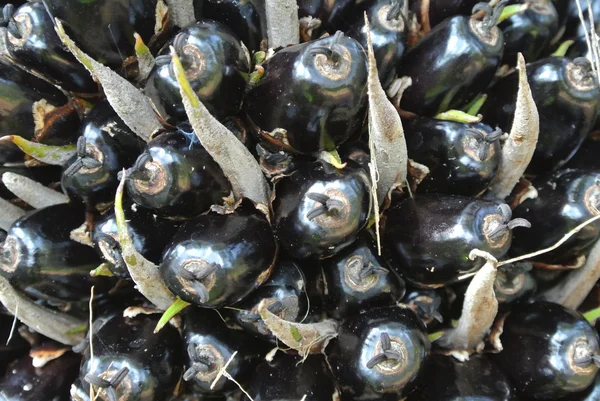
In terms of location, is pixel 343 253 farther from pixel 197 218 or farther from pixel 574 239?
pixel 574 239

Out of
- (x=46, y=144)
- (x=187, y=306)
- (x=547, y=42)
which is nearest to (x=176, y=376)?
(x=187, y=306)

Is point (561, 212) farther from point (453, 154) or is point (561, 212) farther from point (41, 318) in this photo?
point (41, 318)

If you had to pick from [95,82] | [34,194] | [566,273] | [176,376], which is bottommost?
[566,273]

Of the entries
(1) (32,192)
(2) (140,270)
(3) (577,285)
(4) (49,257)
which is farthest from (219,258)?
(3) (577,285)

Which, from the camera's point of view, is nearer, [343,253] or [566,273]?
[343,253]

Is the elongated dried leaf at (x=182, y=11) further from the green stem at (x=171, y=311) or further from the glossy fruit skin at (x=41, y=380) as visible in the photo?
the glossy fruit skin at (x=41, y=380)

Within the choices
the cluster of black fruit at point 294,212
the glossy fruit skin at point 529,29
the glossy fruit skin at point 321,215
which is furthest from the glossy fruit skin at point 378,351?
the glossy fruit skin at point 529,29

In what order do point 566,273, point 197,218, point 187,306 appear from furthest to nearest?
point 566,273, point 187,306, point 197,218
